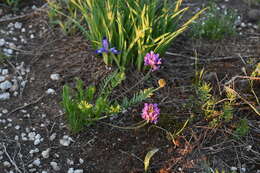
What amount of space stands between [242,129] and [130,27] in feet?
2.93

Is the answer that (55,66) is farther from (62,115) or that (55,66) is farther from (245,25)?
(245,25)

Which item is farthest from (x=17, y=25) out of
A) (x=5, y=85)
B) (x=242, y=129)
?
(x=242, y=129)

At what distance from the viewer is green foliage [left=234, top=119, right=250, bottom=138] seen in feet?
7.02

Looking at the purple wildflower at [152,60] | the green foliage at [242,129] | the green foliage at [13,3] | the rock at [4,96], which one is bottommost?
the green foliage at [242,129]

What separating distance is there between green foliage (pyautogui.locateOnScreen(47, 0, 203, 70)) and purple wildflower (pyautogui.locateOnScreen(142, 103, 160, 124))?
0.38m

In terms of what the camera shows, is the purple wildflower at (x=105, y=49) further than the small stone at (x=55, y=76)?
No

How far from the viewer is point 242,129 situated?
7.04ft

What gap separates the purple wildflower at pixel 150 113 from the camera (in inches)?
83.7

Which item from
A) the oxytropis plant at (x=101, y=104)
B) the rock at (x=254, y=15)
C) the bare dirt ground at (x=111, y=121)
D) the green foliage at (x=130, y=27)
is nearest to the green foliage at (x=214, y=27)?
the bare dirt ground at (x=111, y=121)

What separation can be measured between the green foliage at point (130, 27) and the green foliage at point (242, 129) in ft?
2.06

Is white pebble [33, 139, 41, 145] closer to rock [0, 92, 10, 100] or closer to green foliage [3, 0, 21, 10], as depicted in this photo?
Answer: rock [0, 92, 10, 100]

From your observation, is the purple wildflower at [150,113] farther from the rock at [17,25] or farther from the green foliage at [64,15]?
the rock at [17,25]

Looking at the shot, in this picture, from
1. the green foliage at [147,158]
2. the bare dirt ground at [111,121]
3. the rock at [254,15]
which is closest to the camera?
the green foliage at [147,158]

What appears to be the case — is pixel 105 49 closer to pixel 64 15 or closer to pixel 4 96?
pixel 64 15
